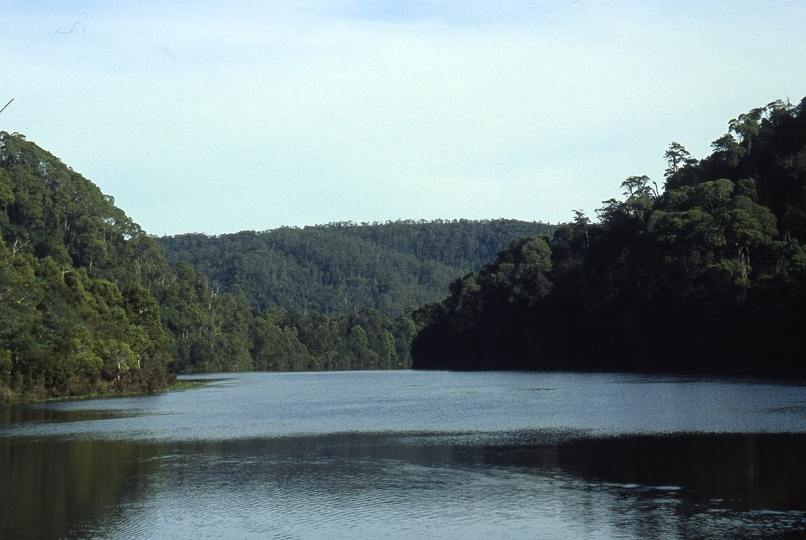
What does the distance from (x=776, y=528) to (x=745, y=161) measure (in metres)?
101

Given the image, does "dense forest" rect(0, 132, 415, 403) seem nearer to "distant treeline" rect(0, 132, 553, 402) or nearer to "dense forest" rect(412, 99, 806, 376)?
"distant treeline" rect(0, 132, 553, 402)

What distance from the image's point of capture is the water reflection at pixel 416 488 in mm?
20203

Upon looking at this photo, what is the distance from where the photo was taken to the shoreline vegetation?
234 ft

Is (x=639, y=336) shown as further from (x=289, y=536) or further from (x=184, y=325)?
(x=289, y=536)

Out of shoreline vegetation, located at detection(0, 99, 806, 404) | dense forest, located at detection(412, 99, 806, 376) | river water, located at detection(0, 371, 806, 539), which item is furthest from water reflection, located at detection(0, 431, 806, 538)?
dense forest, located at detection(412, 99, 806, 376)

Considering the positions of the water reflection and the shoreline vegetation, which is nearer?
the water reflection

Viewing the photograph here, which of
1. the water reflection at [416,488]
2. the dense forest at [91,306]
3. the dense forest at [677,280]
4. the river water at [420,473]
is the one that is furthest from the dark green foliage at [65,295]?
the dense forest at [677,280]

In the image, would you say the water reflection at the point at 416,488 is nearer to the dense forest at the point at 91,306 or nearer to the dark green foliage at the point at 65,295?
the dark green foliage at the point at 65,295

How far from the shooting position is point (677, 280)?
326 feet

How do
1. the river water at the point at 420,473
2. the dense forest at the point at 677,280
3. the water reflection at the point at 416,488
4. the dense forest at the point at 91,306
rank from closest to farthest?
the water reflection at the point at 416,488 → the river water at the point at 420,473 → the dense forest at the point at 91,306 → the dense forest at the point at 677,280

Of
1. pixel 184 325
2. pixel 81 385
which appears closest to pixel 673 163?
pixel 184 325

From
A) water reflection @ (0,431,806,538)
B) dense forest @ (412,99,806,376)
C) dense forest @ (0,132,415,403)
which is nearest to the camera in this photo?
water reflection @ (0,431,806,538)

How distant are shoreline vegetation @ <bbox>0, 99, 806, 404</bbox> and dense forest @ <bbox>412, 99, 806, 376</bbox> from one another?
0.23m

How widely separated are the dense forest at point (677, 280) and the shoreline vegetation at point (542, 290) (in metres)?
0.23
